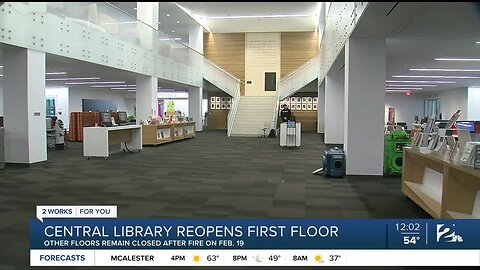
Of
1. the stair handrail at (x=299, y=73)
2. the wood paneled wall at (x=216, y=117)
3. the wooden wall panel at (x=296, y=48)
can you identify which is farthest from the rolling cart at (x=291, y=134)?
the wood paneled wall at (x=216, y=117)

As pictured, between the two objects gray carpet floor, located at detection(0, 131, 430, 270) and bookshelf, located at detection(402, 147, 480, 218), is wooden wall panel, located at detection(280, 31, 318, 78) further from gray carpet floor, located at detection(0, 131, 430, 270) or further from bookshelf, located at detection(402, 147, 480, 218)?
bookshelf, located at detection(402, 147, 480, 218)

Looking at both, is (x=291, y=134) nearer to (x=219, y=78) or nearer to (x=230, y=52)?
(x=219, y=78)

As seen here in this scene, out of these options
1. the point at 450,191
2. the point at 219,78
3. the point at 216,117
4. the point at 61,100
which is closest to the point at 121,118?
the point at 450,191

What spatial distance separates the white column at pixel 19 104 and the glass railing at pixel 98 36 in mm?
476

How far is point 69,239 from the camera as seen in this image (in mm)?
2984

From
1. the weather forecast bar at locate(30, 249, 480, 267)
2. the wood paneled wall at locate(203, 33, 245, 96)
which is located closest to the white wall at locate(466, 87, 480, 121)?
the wood paneled wall at locate(203, 33, 245, 96)

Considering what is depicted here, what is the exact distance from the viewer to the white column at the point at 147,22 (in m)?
16.4

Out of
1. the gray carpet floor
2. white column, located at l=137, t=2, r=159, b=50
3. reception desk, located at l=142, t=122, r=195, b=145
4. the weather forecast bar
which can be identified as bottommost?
the gray carpet floor

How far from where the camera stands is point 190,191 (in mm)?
6750

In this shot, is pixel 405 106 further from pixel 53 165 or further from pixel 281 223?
pixel 281 223

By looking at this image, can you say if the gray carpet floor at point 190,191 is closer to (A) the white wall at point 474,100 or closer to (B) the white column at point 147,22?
(B) the white column at point 147,22

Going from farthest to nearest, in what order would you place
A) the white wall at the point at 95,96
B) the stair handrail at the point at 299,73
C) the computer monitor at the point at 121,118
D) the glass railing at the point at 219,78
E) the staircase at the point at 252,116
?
the white wall at the point at 95,96, the glass railing at the point at 219,78, the stair handrail at the point at 299,73, the staircase at the point at 252,116, the computer monitor at the point at 121,118

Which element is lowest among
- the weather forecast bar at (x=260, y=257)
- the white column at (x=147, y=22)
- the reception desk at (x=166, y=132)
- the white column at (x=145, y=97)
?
the weather forecast bar at (x=260, y=257)

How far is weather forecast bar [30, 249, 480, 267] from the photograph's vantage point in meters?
2.89
